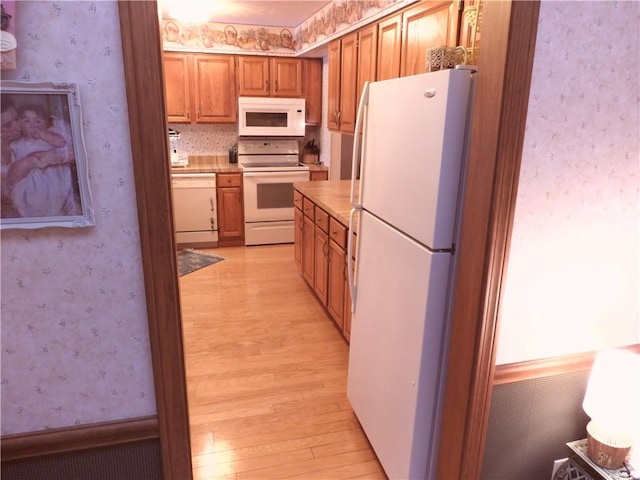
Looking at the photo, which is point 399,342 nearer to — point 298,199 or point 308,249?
point 308,249

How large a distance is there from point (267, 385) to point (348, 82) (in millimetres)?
2314

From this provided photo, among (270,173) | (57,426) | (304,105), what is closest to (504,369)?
(57,426)

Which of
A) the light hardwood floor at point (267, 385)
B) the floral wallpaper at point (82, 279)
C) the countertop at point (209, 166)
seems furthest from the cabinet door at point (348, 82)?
the floral wallpaper at point (82, 279)

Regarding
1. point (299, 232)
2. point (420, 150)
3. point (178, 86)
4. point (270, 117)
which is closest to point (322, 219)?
point (299, 232)

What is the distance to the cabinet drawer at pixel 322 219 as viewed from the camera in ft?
10.5

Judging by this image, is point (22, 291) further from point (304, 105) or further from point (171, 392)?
point (304, 105)

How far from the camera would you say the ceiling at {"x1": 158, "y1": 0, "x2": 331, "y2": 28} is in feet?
12.6

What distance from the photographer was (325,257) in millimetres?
3316

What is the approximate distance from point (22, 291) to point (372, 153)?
1.37 metres

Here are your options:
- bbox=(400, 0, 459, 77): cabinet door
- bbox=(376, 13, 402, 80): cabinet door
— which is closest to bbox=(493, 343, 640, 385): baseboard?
bbox=(400, 0, 459, 77): cabinet door

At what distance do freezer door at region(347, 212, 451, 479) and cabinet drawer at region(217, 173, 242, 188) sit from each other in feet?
10.3

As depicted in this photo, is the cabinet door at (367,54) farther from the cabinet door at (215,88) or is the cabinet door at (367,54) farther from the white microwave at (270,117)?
the cabinet door at (215,88)

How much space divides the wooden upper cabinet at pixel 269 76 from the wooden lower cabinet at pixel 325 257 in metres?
1.70

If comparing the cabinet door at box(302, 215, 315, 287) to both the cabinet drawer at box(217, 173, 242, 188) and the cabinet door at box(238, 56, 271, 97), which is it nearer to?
the cabinet drawer at box(217, 173, 242, 188)
